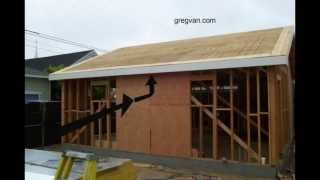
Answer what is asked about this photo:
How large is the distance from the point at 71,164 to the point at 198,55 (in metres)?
5.50

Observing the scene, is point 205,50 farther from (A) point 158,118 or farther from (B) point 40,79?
(B) point 40,79

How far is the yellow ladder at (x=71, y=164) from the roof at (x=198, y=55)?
4.35 meters

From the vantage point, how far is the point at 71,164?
2.96m

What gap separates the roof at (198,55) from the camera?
22.1 feet

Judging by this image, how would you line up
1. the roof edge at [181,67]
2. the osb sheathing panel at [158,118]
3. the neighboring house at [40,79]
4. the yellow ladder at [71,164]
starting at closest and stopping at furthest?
the yellow ladder at [71,164] → the roof edge at [181,67] → the osb sheathing panel at [158,118] → the neighboring house at [40,79]

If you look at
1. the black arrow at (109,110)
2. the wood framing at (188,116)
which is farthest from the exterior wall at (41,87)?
the black arrow at (109,110)

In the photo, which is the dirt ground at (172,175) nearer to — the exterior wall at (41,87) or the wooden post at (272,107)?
the wooden post at (272,107)

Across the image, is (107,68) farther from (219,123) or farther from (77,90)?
(219,123)

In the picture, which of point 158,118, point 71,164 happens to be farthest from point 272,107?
point 71,164
